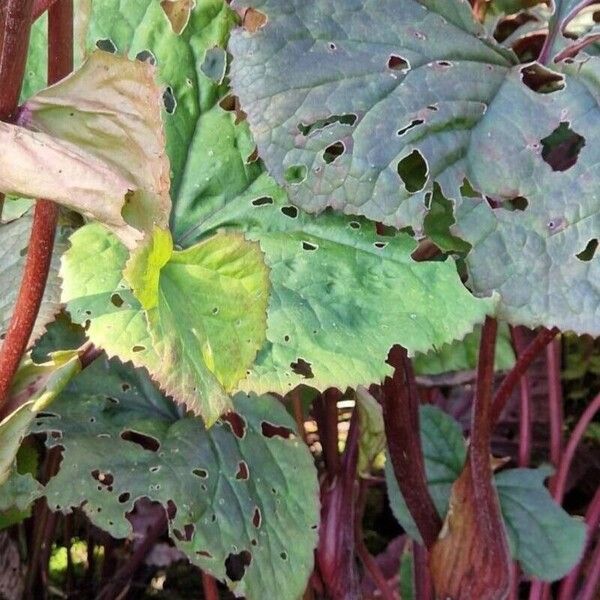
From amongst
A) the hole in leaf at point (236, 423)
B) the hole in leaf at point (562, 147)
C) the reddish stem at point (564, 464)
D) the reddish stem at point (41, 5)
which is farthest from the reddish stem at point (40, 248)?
the reddish stem at point (564, 464)

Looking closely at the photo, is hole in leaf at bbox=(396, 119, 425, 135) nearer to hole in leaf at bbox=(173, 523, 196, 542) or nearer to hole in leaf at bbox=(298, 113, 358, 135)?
hole in leaf at bbox=(298, 113, 358, 135)

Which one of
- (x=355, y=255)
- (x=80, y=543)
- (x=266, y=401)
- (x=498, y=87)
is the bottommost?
(x=80, y=543)

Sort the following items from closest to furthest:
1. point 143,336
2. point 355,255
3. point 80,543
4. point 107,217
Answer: point 107,217 < point 143,336 < point 355,255 < point 80,543

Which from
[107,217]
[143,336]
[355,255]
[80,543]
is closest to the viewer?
[107,217]

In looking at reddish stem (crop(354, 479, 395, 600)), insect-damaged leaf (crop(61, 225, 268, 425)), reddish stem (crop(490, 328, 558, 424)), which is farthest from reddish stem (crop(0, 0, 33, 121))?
reddish stem (crop(354, 479, 395, 600))

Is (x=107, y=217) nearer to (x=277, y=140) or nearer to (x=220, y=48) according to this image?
(x=277, y=140)

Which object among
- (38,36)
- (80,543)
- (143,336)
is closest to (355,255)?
(143,336)
